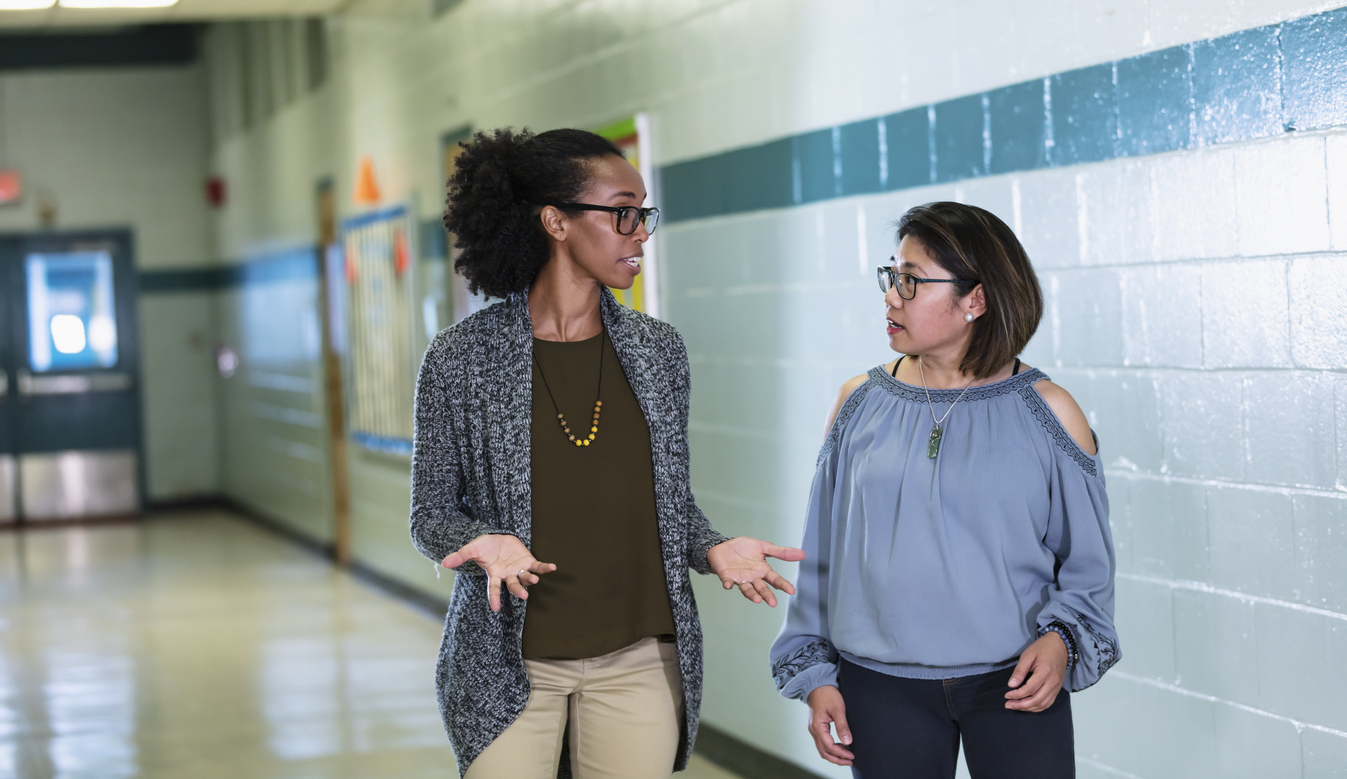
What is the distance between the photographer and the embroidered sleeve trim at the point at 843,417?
203cm

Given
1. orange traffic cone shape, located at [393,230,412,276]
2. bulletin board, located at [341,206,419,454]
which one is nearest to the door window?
bulletin board, located at [341,206,419,454]

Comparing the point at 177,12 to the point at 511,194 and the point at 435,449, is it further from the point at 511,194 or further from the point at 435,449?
the point at 435,449

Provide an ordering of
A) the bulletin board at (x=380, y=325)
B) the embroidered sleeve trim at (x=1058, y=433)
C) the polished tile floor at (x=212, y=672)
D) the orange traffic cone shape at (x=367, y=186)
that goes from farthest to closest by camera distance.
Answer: the orange traffic cone shape at (x=367, y=186) → the bulletin board at (x=380, y=325) → the polished tile floor at (x=212, y=672) → the embroidered sleeve trim at (x=1058, y=433)

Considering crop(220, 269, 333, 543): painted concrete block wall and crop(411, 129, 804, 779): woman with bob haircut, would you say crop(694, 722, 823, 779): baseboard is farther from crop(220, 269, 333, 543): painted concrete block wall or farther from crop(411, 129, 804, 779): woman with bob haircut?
crop(220, 269, 333, 543): painted concrete block wall

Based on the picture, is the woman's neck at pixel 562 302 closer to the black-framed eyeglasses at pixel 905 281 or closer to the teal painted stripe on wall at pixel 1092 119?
the black-framed eyeglasses at pixel 905 281

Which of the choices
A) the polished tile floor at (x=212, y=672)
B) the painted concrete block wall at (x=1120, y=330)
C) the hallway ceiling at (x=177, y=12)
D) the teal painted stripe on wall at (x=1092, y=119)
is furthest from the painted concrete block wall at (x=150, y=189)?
the teal painted stripe on wall at (x=1092, y=119)

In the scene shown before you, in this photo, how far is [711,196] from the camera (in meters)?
3.98

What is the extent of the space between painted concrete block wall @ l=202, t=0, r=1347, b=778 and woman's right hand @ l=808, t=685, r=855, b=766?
88cm

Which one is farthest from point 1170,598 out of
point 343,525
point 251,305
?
point 251,305

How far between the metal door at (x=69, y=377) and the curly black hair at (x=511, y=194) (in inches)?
402

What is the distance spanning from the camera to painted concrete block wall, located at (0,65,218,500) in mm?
10961

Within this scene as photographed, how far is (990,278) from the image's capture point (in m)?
1.90

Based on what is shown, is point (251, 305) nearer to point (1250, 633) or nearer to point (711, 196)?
point (711, 196)

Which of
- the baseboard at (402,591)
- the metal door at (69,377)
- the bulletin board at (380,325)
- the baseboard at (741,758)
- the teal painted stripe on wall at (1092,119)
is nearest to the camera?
the teal painted stripe on wall at (1092,119)
